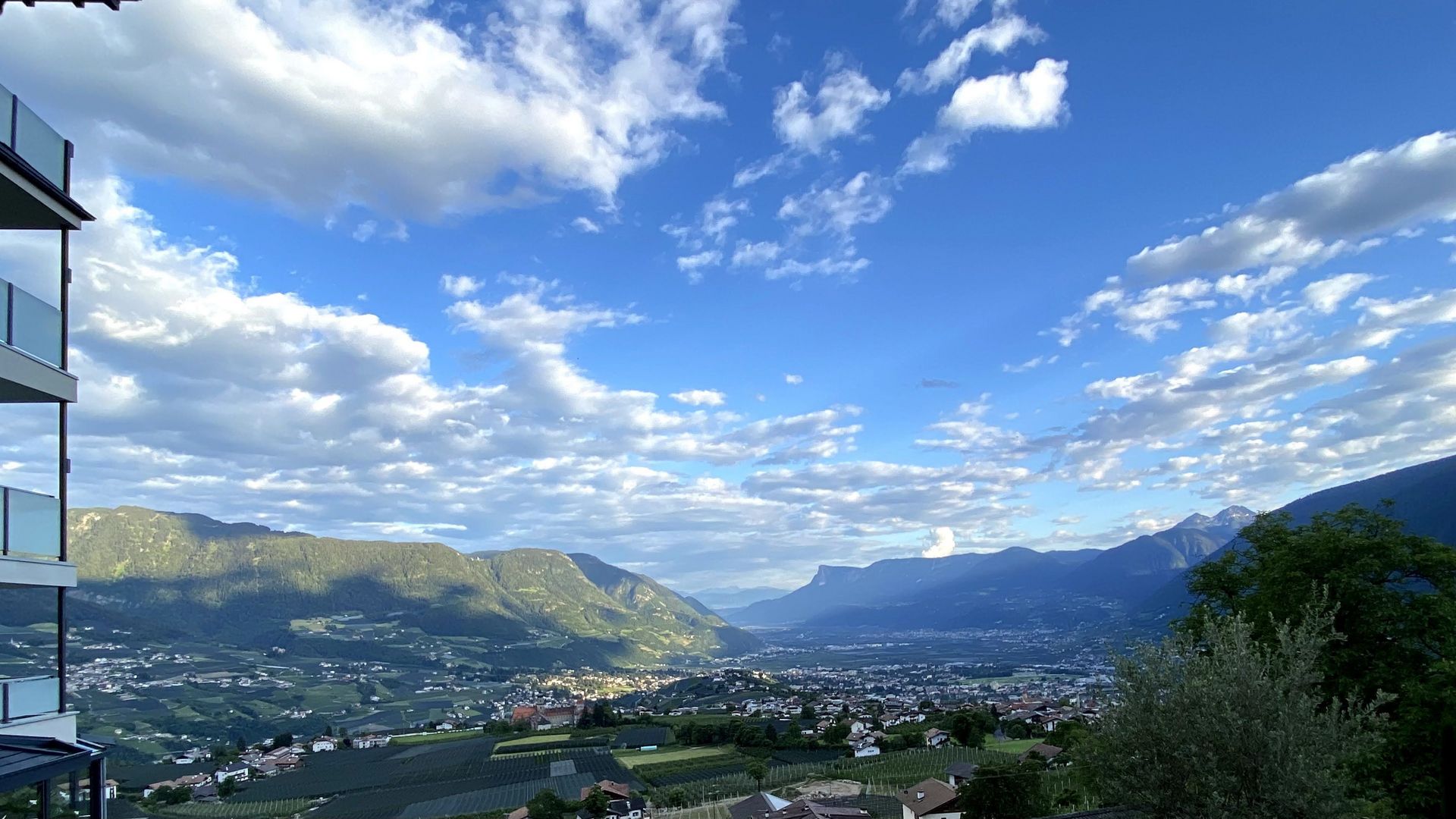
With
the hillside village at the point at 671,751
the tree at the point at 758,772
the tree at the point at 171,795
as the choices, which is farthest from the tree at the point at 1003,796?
the tree at the point at 171,795

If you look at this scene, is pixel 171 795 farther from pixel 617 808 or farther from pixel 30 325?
pixel 30 325

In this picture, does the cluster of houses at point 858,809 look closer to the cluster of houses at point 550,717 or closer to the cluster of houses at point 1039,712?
the cluster of houses at point 1039,712

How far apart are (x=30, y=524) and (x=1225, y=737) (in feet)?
45.7

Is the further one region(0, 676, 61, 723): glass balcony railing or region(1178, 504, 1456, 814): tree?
region(1178, 504, 1456, 814): tree

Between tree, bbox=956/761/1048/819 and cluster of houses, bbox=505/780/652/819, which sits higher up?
tree, bbox=956/761/1048/819

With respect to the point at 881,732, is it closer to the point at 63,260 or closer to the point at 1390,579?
the point at 1390,579

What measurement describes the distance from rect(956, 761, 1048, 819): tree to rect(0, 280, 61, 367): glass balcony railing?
40.2 m

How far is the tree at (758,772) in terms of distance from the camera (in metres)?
69.6

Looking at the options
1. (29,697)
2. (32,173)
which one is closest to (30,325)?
(32,173)

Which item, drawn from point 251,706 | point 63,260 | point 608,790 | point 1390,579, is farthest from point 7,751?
point 251,706

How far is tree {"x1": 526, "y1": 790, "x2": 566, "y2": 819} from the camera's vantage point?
190ft

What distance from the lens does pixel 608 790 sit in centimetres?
6419

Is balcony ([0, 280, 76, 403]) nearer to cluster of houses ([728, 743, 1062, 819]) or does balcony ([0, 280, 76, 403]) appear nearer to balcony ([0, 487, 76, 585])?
balcony ([0, 487, 76, 585])

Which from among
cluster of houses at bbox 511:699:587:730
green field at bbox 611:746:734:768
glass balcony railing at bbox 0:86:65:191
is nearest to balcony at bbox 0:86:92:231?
glass balcony railing at bbox 0:86:65:191
